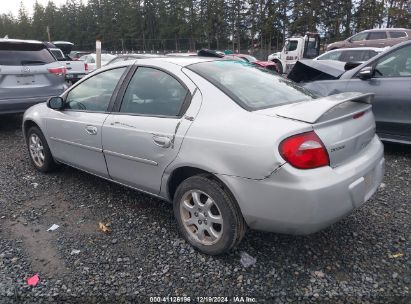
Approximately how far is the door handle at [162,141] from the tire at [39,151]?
2.17m

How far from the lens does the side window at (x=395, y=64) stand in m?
4.93

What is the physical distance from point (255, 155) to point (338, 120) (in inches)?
26.4

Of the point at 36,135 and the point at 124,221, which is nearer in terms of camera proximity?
the point at 124,221

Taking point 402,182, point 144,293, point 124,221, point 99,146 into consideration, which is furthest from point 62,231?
point 402,182

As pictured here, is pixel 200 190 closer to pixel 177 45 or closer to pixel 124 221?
pixel 124 221

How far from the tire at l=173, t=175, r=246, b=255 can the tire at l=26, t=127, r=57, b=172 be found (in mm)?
2350

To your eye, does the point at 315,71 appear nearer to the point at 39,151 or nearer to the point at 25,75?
the point at 39,151

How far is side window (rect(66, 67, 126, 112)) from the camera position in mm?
3625

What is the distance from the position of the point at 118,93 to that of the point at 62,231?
4.44 feet

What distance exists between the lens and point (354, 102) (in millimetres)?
2961

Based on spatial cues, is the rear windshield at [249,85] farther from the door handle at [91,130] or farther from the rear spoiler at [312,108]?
the door handle at [91,130]

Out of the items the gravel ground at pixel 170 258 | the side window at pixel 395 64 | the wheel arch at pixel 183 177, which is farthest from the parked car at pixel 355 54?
the wheel arch at pixel 183 177

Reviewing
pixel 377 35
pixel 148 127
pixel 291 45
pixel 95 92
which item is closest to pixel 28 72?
pixel 95 92

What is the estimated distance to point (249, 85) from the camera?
3084 mm
